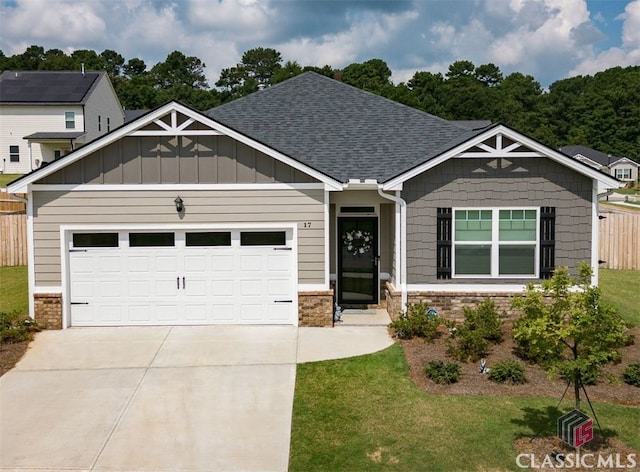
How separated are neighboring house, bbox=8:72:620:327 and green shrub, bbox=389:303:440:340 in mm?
824

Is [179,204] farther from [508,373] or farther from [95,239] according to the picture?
[508,373]

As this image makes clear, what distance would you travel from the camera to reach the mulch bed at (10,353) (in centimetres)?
948

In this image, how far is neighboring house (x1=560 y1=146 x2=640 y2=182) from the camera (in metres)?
62.7

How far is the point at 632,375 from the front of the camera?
27.8 feet

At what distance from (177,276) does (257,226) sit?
6.15ft

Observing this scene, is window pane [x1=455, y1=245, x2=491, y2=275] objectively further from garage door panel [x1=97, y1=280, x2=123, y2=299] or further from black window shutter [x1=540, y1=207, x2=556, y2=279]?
garage door panel [x1=97, y1=280, x2=123, y2=299]

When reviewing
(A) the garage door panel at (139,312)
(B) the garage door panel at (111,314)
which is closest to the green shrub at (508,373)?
(A) the garage door panel at (139,312)

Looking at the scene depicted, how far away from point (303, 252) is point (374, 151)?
10.8 feet

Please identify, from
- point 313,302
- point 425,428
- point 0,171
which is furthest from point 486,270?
point 0,171

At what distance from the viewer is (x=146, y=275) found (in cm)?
1173

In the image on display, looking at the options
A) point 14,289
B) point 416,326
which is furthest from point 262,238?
point 14,289

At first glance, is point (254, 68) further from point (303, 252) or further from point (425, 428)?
point (425, 428)

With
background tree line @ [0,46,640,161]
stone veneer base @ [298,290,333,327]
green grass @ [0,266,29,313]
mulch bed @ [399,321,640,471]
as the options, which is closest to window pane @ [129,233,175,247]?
stone veneer base @ [298,290,333,327]

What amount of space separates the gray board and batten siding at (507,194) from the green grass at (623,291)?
1681 mm
